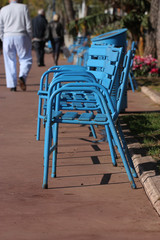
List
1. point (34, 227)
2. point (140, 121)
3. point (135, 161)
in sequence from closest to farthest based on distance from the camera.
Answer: point (34, 227) < point (135, 161) < point (140, 121)

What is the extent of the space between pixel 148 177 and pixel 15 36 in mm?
7995

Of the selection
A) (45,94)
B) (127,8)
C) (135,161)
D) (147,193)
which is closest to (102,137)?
(45,94)

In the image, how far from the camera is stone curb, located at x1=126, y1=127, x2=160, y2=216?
4449 millimetres

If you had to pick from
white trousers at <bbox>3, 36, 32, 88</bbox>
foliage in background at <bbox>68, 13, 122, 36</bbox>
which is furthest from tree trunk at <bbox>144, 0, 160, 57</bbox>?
foliage in background at <bbox>68, 13, 122, 36</bbox>

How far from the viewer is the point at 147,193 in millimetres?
4695

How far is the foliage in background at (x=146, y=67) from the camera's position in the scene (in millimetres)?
15198

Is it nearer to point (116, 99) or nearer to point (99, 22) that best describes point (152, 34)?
point (99, 22)

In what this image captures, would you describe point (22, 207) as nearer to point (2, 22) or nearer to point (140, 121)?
point (140, 121)

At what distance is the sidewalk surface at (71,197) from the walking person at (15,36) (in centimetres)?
534

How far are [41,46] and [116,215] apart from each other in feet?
57.3

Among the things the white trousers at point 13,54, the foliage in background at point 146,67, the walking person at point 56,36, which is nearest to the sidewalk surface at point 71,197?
the white trousers at point 13,54

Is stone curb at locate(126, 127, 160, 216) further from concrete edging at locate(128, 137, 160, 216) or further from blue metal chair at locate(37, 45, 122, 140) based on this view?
blue metal chair at locate(37, 45, 122, 140)

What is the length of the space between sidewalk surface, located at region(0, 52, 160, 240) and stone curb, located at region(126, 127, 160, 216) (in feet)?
0.19

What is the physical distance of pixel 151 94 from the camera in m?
11.7
